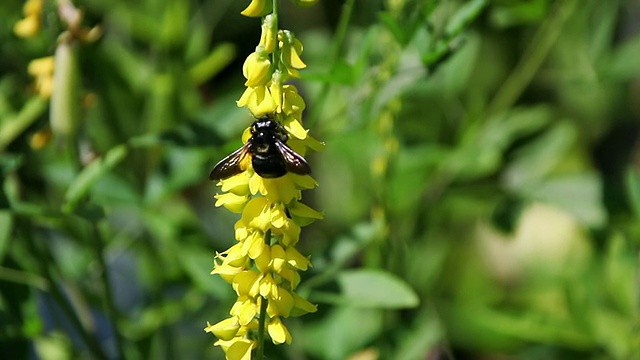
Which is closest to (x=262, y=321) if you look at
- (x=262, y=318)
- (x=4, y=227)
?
(x=262, y=318)

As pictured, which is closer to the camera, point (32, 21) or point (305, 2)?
point (305, 2)

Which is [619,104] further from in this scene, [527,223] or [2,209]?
[2,209]

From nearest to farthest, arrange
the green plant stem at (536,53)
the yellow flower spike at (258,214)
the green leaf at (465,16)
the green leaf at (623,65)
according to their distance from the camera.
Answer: the yellow flower spike at (258,214) → the green leaf at (465,16) → the green plant stem at (536,53) → the green leaf at (623,65)

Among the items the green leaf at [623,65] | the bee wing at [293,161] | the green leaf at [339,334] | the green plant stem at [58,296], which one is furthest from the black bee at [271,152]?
the green leaf at [623,65]

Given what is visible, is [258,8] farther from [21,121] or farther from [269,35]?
[21,121]

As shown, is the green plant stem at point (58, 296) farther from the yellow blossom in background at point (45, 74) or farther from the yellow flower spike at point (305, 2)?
the yellow flower spike at point (305, 2)
